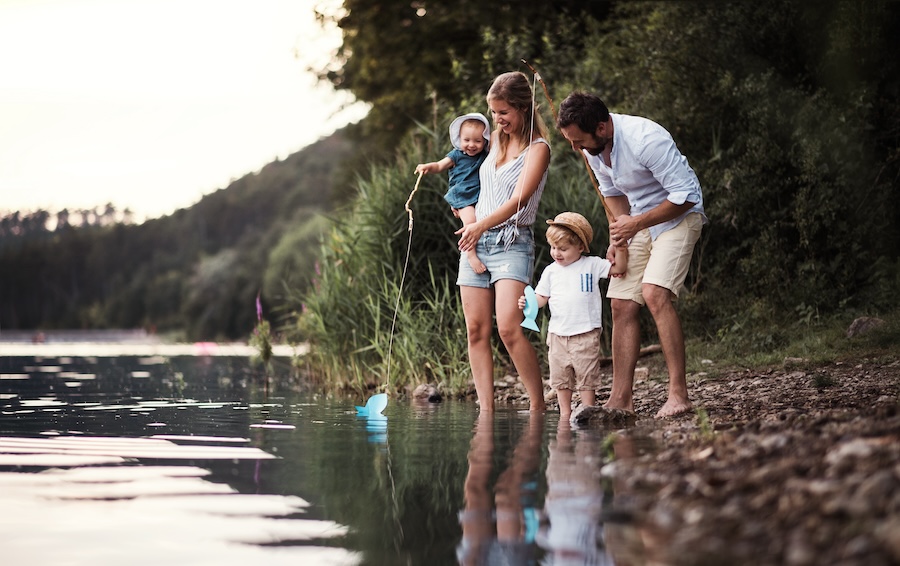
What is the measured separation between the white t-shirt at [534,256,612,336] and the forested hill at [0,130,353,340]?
304 feet

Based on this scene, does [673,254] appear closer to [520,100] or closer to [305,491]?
[520,100]

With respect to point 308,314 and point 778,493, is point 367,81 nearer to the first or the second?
point 308,314

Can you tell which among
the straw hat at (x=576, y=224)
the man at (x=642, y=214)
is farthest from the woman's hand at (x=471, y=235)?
the man at (x=642, y=214)

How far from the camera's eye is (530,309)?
262 inches

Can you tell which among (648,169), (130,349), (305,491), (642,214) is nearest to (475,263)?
(642,214)

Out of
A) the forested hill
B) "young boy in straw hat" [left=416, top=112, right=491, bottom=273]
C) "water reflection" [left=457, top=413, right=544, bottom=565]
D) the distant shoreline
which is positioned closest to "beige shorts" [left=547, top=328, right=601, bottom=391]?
"young boy in straw hat" [left=416, top=112, right=491, bottom=273]

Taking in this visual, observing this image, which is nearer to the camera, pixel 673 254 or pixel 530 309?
pixel 673 254

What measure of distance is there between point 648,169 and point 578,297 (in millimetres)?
1036

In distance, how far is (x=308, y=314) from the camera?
1150 cm

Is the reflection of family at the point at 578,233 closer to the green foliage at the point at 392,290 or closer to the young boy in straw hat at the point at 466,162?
the young boy in straw hat at the point at 466,162

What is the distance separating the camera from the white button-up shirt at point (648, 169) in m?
6.13

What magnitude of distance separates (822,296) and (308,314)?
5.29 m

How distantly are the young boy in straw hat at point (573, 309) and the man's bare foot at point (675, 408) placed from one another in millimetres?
606

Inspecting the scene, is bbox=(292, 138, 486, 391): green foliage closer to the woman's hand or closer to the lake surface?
the lake surface
